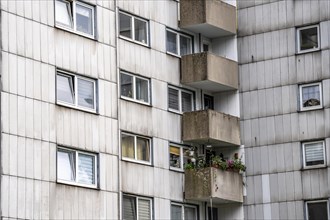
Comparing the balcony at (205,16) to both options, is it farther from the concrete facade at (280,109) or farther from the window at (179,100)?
the window at (179,100)

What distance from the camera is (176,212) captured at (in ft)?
146

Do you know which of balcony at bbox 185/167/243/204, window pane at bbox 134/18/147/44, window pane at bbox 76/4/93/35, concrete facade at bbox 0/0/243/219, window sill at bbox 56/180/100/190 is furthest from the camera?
balcony at bbox 185/167/243/204

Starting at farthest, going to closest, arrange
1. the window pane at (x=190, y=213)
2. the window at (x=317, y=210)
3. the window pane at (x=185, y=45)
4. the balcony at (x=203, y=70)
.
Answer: the window pane at (x=185, y=45) → the balcony at (x=203, y=70) → the window pane at (x=190, y=213) → the window at (x=317, y=210)

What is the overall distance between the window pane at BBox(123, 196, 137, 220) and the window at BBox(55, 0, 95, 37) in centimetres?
629

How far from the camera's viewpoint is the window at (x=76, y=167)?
126 feet

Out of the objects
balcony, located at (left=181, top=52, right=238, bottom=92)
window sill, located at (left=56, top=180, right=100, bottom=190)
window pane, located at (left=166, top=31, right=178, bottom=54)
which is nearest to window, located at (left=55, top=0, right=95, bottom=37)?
window pane, located at (left=166, top=31, right=178, bottom=54)

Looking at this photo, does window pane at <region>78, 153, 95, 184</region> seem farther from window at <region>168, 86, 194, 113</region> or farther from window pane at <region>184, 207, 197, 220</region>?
window pane at <region>184, 207, 197, 220</region>

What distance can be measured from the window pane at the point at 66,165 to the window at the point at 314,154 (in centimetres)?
1108

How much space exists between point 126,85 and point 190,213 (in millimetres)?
6280

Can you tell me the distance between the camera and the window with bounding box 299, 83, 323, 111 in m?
45.7

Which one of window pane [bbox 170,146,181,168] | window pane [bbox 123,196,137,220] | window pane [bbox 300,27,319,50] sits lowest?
window pane [bbox 123,196,137,220]

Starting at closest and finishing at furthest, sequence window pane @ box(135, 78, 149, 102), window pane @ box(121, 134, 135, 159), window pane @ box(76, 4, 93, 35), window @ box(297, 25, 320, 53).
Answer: window pane @ box(76, 4, 93, 35) < window pane @ box(121, 134, 135, 159) < window pane @ box(135, 78, 149, 102) < window @ box(297, 25, 320, 53)

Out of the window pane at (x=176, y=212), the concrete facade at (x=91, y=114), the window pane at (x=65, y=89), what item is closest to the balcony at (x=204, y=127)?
the concrete facade at (x=91, y=114)

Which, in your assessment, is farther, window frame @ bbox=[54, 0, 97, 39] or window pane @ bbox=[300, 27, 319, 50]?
window pane @ bbox=[300, 27, 319, 50]
